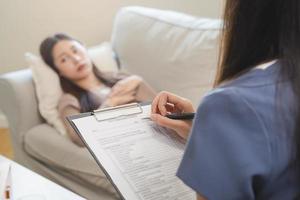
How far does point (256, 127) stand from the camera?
52 centimetres

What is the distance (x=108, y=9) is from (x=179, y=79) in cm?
96

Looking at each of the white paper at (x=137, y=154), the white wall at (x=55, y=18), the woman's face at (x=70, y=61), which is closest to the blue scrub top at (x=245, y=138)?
the white paper at (x=137, y=154)

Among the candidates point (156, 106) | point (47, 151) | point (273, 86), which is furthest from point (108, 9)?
point (273, 86)

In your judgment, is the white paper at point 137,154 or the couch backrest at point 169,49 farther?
the couch backrest at point 169,49

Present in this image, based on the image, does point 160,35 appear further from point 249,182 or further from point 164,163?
point 249,182

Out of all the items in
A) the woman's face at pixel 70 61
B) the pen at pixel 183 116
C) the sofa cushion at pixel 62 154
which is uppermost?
the pen at pixel 183 116

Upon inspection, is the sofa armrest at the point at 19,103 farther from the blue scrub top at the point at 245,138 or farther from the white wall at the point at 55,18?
the blue scrub top at the point at 245,138

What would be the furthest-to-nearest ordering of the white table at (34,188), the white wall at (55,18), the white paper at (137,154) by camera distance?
the white wall at (55,18)
the white table at (34,188)
the white paper at (137,154)

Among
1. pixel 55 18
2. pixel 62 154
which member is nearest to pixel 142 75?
pixel 62 154

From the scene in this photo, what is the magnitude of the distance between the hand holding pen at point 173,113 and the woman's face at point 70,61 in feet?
3.27

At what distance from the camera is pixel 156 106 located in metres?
0.90

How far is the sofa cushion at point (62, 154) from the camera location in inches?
61.3

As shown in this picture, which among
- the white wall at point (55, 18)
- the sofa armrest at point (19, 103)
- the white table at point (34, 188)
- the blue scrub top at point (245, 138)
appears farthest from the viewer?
the white wall at point (55, 18)

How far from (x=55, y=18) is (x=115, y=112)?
71.8 inches
